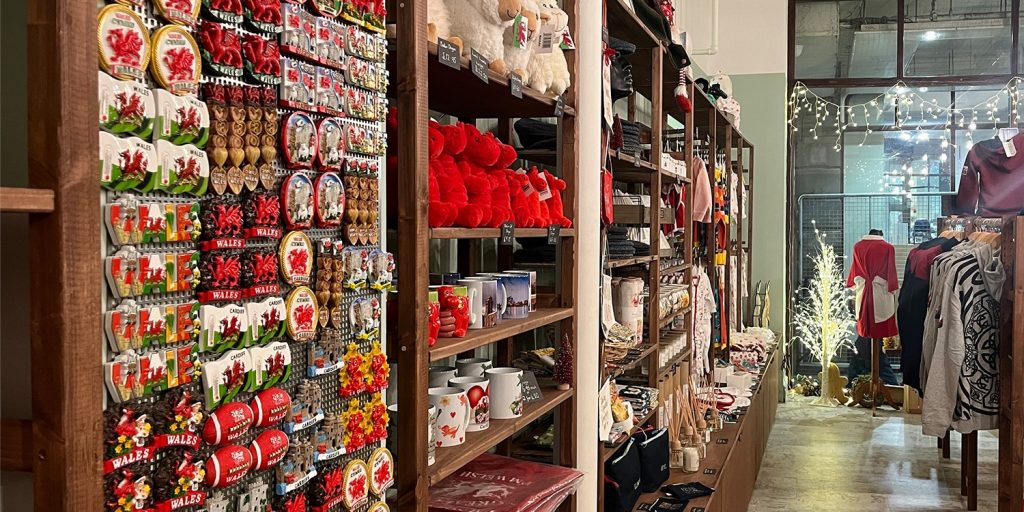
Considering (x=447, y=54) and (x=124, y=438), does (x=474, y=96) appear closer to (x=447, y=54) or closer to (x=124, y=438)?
(x=447, y=54)

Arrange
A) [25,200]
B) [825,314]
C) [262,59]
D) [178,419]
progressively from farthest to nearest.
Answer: [825,314], [262,59], [178,419], [25,200]

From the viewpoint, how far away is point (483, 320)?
2145 millimetres

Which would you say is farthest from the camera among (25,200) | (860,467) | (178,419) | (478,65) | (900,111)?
(900,111)

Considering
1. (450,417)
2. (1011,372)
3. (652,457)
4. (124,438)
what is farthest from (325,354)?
(1011,372)

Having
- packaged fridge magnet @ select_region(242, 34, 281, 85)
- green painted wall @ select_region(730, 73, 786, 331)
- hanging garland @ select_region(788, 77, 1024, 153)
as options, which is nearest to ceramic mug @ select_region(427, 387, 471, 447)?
packaged fridge magnet @ select_region(242, 34, 281, 85)

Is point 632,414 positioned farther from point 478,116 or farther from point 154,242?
point 154,242

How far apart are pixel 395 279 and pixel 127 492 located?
29.1 inches

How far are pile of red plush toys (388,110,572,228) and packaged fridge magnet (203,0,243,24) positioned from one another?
1.92 feet

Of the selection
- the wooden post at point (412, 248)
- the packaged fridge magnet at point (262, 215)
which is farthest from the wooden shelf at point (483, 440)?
the packaged fridge magnet at point (262, 215)

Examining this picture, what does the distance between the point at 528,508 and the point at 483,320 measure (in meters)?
0.50

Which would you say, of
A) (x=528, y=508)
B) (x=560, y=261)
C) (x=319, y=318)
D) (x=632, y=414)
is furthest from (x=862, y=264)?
(x=319, y=318)

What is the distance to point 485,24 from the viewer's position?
2.12m

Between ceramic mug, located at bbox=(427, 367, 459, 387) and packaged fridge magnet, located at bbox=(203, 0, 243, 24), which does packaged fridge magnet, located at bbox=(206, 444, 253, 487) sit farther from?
ceramic mug, located at bbox=(427, 367, 459, 387)

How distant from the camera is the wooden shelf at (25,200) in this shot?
0.83m
